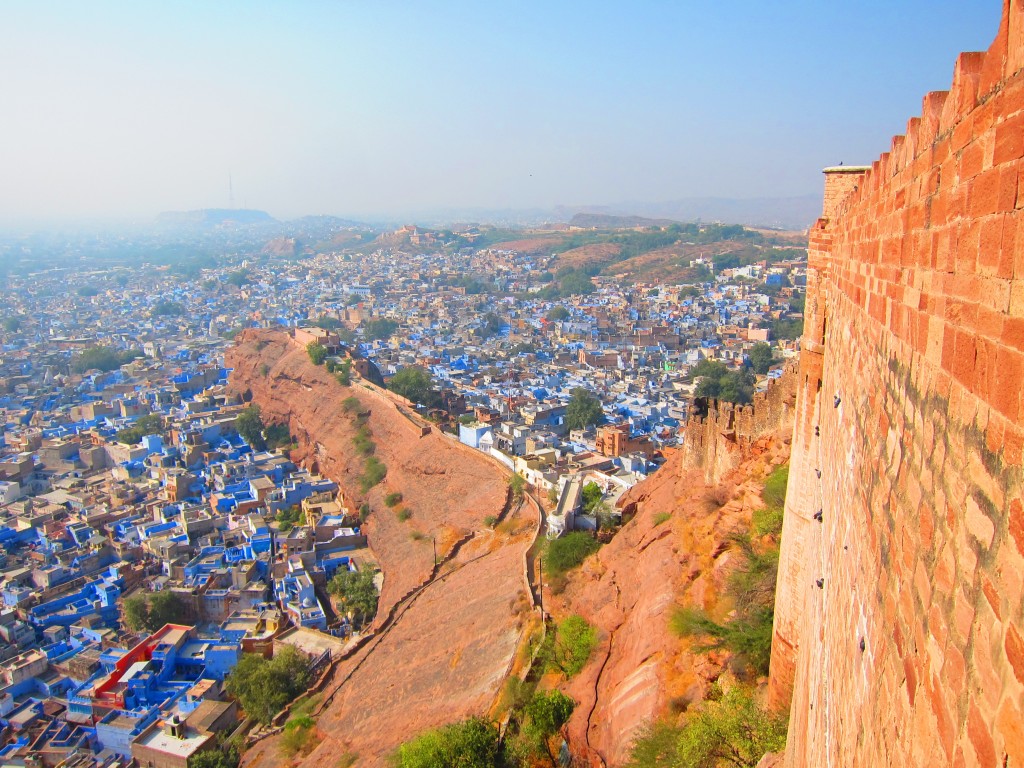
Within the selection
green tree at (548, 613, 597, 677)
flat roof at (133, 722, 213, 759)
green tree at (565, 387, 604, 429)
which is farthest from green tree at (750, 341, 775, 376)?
flat roof at (133, 722, 213, 759)

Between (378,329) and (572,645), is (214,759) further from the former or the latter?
(378,329)

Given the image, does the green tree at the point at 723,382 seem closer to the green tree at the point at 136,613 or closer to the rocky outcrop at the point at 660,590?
the rocky outcrop at the point at 660,590

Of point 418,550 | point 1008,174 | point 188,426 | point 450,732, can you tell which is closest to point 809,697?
point 1008,174

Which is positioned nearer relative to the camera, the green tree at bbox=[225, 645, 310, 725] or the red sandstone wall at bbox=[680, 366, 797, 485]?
→ the red sandstone wall at bbox=[680, 366, 797, 485]

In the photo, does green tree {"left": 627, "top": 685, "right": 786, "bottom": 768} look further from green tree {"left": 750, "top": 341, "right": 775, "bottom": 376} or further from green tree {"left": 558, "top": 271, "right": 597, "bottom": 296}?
green tree {"left": 558, "top": 271, "right": 597, "bottom": 296}

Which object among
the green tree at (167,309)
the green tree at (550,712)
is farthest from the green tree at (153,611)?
the green tree at (167,309)

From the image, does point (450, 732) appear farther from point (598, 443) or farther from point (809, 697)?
point (598, 443)
